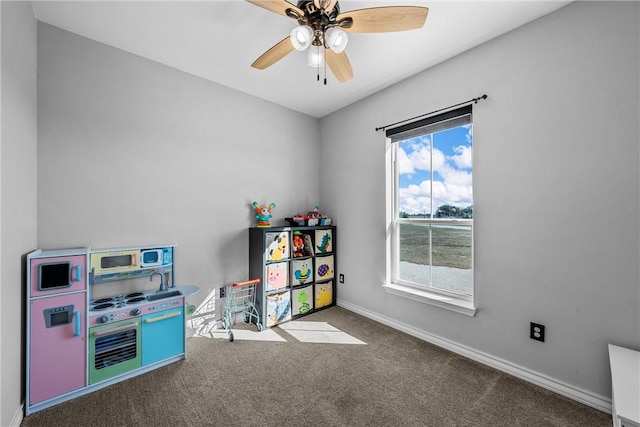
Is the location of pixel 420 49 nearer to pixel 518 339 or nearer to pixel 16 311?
pixel 518 339

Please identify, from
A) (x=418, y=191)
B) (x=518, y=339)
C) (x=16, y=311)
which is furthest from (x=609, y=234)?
(x=16, y=311)

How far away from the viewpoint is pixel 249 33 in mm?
2141

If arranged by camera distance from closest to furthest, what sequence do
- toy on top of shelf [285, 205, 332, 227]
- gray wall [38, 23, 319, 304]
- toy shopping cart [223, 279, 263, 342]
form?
gray wall [38, 23, 319, 304]
toy shopping cart [223, 279, 263, 342]
toy on top of shelf [285, 205, 332, 227]

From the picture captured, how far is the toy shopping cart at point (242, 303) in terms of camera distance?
9.02 feet

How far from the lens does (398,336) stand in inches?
107

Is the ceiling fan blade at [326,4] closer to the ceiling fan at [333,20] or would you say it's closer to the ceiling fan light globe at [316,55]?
the ceiling fan at [333,20]

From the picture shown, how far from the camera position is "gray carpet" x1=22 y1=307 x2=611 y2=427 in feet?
5.34

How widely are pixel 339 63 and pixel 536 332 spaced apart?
2.45 metres

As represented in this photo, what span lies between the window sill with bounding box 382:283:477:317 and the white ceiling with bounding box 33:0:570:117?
2215 millimetres

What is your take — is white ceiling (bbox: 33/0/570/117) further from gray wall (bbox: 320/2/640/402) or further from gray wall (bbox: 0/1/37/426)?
gray wall (bbox: 0/1/37/426)

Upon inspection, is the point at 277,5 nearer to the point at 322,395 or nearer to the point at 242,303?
the point at 322,395

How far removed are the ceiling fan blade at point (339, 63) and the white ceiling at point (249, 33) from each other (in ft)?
1.07

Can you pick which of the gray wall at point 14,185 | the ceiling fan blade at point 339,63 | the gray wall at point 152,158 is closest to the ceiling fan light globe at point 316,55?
the ceiling fan blade at point 339,63

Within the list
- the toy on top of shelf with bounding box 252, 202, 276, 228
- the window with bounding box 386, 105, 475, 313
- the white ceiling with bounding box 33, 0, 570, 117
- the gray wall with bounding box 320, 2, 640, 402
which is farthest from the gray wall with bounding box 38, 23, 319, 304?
the gray wall with bounding box 320, 2, 640, 402
